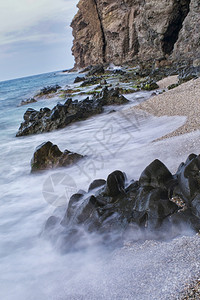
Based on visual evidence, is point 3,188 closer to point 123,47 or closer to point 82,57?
point 123,47

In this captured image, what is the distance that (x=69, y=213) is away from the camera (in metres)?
2.70

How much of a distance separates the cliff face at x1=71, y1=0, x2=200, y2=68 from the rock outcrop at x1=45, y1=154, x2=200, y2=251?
1820 centimetres

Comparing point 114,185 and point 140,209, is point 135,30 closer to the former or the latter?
point 114,185

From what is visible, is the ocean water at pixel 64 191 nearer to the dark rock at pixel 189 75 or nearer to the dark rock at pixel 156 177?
the dark rock at pixel 156 177

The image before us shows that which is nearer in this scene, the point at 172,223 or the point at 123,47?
the point at 172,223

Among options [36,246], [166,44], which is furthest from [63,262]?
[166,44]

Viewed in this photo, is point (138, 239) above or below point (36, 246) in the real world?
above

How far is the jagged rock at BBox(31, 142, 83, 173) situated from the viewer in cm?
468

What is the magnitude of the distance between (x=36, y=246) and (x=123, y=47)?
Result: 127ft

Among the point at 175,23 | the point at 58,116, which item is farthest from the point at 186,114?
the point at 175,23

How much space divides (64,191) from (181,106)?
379cm

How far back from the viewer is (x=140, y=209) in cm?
229

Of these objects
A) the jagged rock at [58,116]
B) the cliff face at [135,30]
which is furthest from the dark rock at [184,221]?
the cliff face at [135,30]

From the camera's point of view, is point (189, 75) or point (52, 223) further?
point (189, 75)
